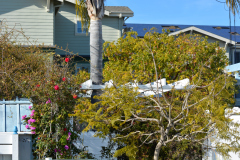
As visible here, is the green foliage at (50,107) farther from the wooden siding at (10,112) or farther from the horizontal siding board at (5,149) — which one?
the horizontal siding board at (5,149)

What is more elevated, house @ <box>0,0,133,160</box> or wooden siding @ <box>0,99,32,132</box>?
house @ <box>0,0,133,160</box>

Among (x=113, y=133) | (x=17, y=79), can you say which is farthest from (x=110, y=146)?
(x=17, y=79)

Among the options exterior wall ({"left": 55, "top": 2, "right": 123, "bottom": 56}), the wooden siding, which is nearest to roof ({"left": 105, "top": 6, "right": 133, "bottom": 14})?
exterior wall ({"left": 55, "top": 2, "right": 123, "bottom": 56})

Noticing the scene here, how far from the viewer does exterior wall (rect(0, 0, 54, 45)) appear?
1519 centimetres

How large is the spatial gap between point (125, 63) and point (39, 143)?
575 centimetres

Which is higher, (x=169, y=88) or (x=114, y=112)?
(x=169, y=88)

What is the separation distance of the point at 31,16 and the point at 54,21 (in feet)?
3.90

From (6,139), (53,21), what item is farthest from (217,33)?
(6,139)

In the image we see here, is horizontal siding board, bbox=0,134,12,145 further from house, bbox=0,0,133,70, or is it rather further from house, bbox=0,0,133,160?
house, bbox=0,0,133,70

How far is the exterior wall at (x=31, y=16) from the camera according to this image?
1519 centimetres

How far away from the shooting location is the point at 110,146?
22.2 feet

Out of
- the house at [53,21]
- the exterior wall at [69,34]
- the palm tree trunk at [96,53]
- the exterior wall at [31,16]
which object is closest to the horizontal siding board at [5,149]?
the palm tree trunk at [96,53]

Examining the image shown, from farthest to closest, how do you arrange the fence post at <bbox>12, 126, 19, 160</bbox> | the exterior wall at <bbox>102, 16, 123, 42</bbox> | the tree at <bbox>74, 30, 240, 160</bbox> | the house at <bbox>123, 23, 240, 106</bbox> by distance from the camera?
the house at <bbox>123, 23, 240, 106</bbox>, the exterior wall at <bbox>102, 16, 123, 42</bbox>, the fence post at <bbox>12, 126, 19, 160</bbox>, the tree at <bbox>74, 30, 240, 160</bbox>

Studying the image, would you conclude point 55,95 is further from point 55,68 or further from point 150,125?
point 150,125
